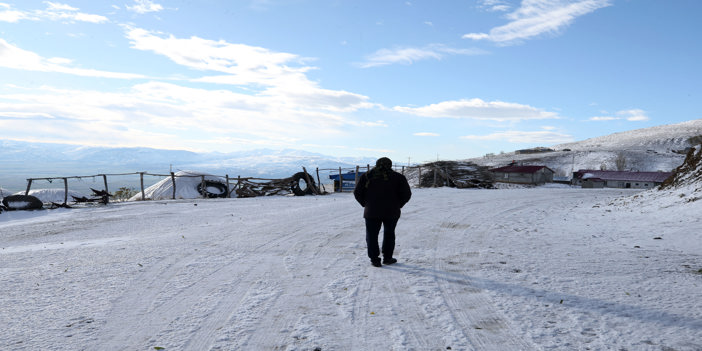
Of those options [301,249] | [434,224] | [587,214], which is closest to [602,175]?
[587,214]

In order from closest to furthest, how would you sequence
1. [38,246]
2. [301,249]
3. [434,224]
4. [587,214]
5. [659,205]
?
[301,249]
[38,246]
[434,224]
[659,205]
[587,214]

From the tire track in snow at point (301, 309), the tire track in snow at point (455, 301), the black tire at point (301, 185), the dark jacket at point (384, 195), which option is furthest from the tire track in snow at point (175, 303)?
the black tire at point (301, 185)

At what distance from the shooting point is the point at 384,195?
6.05 m

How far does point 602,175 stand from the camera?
67.1m

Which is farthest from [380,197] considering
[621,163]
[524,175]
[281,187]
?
[621,163]

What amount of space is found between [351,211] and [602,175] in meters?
67.4

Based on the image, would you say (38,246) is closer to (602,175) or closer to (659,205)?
(659,205)

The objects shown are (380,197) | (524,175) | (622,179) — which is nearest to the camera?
(380,197)

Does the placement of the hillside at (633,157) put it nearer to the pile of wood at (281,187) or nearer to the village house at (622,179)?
the village house at (622,179)

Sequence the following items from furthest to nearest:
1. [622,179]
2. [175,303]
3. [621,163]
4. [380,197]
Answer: [621,163] → [622,179] → [380,197] → [175,303]

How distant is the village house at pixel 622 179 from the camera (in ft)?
198

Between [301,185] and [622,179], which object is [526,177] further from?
[301,185]

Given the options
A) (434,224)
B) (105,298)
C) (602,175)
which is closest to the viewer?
(105,298)

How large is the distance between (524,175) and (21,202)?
62.0 meters
